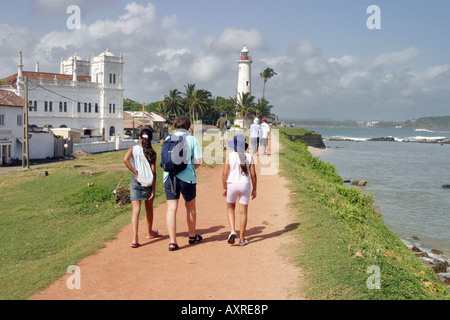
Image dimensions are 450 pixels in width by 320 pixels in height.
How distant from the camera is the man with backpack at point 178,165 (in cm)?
722

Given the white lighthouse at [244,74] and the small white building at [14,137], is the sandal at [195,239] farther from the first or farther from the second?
the white lighthouse at [244,74]

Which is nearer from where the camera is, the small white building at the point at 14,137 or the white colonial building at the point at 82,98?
the small white building at the point at 14,137

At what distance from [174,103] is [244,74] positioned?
12176mm

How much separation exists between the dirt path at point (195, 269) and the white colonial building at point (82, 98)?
151ft

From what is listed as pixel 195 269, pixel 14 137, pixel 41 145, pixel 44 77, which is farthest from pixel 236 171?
pixel 44 77

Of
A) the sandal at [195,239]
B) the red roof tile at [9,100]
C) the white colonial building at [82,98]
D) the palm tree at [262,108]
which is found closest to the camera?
the sandal at [195,239]

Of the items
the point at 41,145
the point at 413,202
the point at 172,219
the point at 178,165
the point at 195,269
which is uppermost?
the point at 178,165

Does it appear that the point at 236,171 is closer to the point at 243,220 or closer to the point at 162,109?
the point at 243,220

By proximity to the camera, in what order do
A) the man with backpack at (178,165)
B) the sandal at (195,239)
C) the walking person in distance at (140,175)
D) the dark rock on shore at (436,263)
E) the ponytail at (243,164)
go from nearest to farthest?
the man with backpack at (178,165)
the ponytail at (243,164)
the walking person in distance at (140,175)
the sandal at (195,239)
the dark rock on shore at (436,263)

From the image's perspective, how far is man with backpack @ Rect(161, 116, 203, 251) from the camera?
7223 mm

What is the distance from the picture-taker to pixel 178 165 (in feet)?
23.7

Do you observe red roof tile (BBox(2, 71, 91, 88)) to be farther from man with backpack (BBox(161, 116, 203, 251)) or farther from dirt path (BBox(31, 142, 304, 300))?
man with backpack (BBox(161, 116, 203, 251))

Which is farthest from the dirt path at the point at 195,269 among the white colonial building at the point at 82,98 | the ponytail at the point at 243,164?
the white colonial building at the point at 82,98
